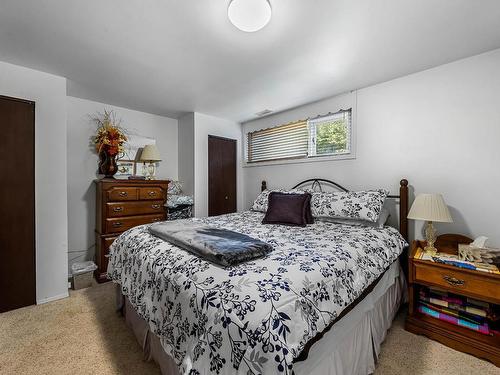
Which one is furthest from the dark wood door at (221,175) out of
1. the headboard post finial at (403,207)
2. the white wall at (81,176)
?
the headboard post finial at (403,207)

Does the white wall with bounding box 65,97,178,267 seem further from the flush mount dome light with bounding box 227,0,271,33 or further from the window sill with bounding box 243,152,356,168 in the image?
the flush mount dome light with bounding box 227,0,271,33

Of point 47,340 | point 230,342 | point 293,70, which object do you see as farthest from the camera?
point 293,70

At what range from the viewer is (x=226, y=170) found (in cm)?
405

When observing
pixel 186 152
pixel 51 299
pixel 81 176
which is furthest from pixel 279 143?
pixel 51 299

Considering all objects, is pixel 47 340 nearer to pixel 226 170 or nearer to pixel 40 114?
pixel 40 114

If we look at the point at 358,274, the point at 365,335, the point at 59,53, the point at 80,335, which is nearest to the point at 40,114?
the point at 59,53

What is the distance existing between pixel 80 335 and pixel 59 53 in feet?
7.78

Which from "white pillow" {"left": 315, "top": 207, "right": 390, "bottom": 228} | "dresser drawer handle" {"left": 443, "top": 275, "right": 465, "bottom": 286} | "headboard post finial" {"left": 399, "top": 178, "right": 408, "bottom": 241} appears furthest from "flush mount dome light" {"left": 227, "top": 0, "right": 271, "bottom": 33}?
"dresser drawer handle" {"left": 443, "top": 275, "right": 465, "bottom": 286}

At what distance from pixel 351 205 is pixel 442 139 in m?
1.04

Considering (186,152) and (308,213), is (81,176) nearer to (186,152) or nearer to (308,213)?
(186,152)

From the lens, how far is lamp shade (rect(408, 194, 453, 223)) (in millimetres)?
1850

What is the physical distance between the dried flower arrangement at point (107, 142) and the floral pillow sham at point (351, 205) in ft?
8.73

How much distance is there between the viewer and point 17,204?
217 centimetres

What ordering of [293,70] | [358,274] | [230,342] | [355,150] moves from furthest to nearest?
[355,150], [293,70], [358,274], [230,342]
